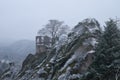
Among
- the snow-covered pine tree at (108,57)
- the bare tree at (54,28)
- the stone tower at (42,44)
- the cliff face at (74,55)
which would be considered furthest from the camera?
the bare tree at (54,28)

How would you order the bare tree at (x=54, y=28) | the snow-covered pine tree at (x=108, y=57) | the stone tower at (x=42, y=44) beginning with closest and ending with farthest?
the snow-covered pine tree at (x=108, y=57), the stone tower at (x=42, y=44), the bare tree at (x=54, y=28)

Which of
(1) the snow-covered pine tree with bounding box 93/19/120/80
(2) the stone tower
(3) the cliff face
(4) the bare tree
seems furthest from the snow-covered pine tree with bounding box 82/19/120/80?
(4) the bare tree

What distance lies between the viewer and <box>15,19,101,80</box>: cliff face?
96.9ft

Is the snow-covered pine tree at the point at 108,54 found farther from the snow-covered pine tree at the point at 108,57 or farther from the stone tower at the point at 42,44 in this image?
the stone tower at the point at 42,44

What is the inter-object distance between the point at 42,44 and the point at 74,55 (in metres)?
26.1

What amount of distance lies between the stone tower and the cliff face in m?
15.0

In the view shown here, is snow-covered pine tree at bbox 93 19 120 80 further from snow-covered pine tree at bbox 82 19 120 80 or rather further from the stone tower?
the stone tower

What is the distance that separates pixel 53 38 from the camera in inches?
2454

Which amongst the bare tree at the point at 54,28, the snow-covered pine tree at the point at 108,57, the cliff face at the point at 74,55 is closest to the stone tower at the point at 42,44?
the bare tree at the point at 54,28

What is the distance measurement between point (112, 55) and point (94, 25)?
37.7ft

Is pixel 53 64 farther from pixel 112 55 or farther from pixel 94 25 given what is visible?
pixel 112 55

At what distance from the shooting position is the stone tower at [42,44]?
55.4 m

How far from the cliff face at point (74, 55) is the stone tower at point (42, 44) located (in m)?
15.0

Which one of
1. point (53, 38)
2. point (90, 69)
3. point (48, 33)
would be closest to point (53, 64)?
point (90, 69)
